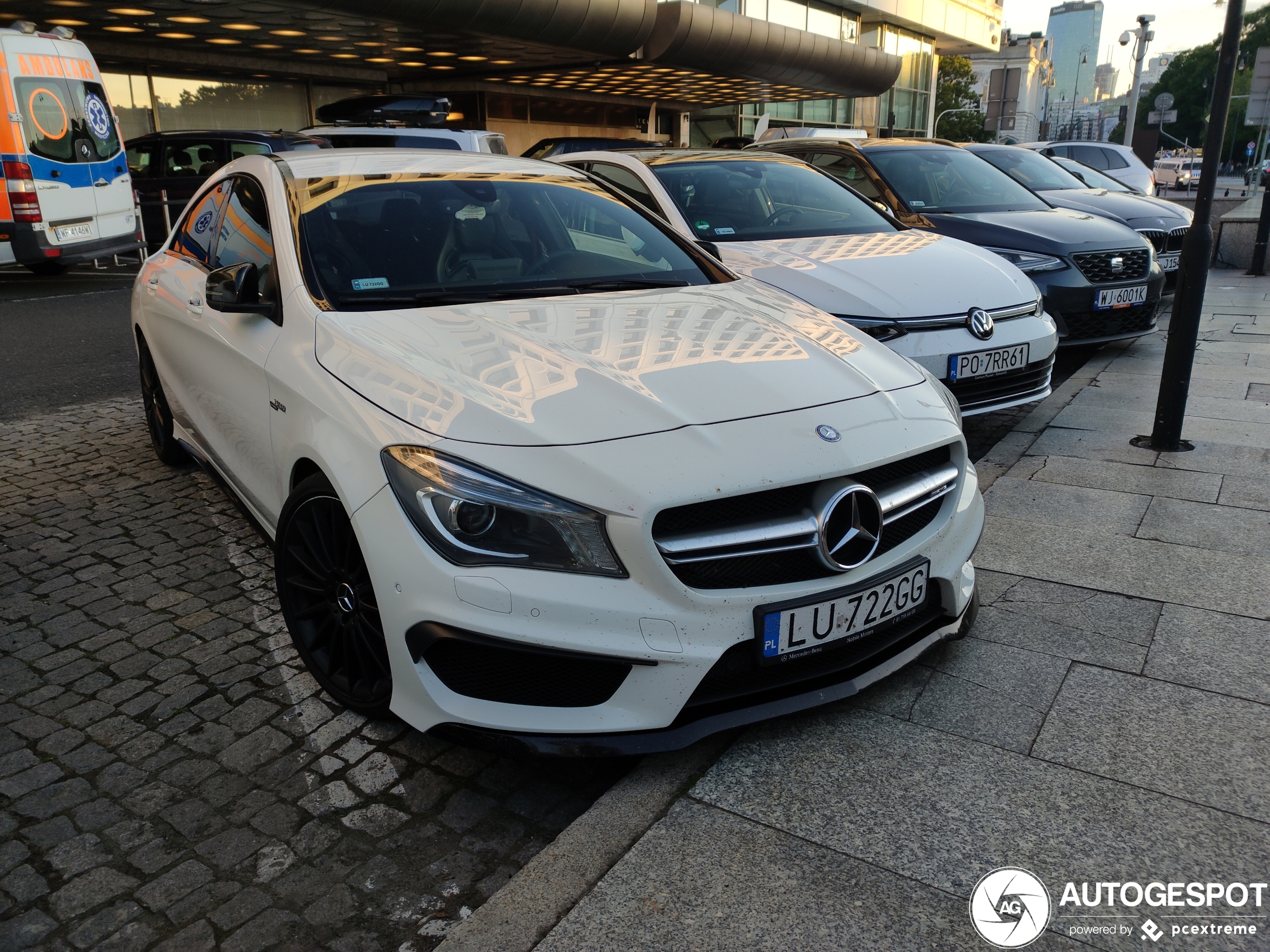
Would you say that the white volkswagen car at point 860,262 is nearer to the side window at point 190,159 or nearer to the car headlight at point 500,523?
the car headlight at point 500,523

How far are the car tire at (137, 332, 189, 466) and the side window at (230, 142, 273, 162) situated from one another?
8.21 metres

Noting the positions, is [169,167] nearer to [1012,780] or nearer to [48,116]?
[48,116]

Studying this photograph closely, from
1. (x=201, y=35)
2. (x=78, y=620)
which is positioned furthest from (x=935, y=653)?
(x=201, y=35)

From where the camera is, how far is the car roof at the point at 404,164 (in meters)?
3.80

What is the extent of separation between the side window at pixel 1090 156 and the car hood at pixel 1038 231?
434 inches

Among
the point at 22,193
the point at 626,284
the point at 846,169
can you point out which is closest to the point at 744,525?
the point at 626,284

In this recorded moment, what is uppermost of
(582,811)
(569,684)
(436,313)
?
(436,313)

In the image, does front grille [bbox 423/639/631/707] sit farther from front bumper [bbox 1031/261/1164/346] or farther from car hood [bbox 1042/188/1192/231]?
car hood [bbox 1042/188/1192/231]

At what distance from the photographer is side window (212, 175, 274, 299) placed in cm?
352

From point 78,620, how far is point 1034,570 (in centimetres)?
352

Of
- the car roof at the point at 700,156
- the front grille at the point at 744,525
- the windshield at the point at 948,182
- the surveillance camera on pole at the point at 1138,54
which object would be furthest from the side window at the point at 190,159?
the surveillance camera on pole at the point at 1138,54

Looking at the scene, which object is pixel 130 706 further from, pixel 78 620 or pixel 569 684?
pixel 569 684

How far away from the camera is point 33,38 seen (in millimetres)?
11133

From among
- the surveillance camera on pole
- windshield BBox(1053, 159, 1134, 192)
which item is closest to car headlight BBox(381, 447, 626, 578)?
windshield BBox(1053, 159, 1134, 192)
